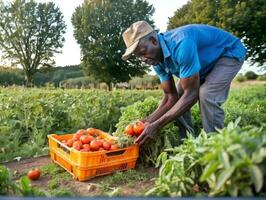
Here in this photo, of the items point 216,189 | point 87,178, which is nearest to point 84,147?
point 87,178

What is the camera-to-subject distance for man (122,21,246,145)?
3.31m

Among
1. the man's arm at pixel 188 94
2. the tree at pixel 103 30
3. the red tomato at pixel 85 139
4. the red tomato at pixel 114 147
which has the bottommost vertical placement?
the red tomato at pixel 114 147

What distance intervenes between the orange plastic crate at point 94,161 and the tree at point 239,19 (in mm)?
16270

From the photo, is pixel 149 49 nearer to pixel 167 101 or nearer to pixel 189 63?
pixel 189 63

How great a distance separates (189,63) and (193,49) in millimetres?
135

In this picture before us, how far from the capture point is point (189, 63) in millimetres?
3248

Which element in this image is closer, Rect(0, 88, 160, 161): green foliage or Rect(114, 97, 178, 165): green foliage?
Rect(114, 97, 178, 165): green foliage

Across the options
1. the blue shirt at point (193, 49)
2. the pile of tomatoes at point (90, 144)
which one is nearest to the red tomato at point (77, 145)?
the pile of tomatoes at point (90, 144)

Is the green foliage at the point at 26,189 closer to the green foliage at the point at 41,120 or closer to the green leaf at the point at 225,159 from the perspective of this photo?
the green leaf at the point at 225,159

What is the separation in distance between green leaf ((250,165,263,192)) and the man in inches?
75.9

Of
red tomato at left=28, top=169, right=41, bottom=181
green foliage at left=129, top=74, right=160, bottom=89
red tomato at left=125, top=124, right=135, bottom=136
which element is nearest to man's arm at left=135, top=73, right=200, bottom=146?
red tomato at left=125, top=124, right=135, bottom=136

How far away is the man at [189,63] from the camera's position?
10.9 feet

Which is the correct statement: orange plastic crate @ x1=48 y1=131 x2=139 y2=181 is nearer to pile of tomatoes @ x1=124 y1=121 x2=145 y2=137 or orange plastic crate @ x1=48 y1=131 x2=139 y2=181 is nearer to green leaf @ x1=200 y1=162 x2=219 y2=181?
pile of tomatoes @ x1=124 y1=121 x2=145 y2=137

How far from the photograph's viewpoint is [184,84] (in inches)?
131
